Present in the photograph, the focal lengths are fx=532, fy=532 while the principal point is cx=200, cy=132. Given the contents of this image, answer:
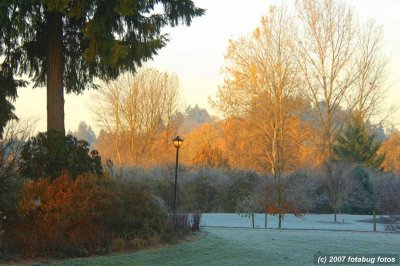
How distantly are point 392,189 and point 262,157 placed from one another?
1333cm

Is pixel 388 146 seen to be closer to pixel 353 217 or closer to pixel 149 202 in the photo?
pixel 353 217

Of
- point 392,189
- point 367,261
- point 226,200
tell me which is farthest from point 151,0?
point 392,189

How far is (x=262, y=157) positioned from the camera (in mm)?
41812

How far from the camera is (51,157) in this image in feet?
41.4

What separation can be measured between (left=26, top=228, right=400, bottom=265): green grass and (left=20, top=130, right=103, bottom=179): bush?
3134 mm

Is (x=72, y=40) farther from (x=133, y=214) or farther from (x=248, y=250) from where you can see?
(x=248, y=250)

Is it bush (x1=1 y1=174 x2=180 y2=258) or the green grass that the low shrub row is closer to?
bush (x1=1 y1=174 x2=180 y2=258)

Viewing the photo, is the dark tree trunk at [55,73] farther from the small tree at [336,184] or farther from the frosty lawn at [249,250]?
the small tree at [336,184]

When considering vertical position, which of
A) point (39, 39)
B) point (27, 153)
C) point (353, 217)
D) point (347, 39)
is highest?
point (347, 39)

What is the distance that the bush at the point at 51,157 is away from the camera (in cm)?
1261

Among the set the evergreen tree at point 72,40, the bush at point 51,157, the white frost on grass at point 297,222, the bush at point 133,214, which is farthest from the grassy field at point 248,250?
the white frost on grass at point 297,222

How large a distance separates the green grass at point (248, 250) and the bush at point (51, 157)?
10.3ft

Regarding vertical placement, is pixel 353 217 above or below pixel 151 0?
below

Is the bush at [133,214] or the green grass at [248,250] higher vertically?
the bush at [133,214]
